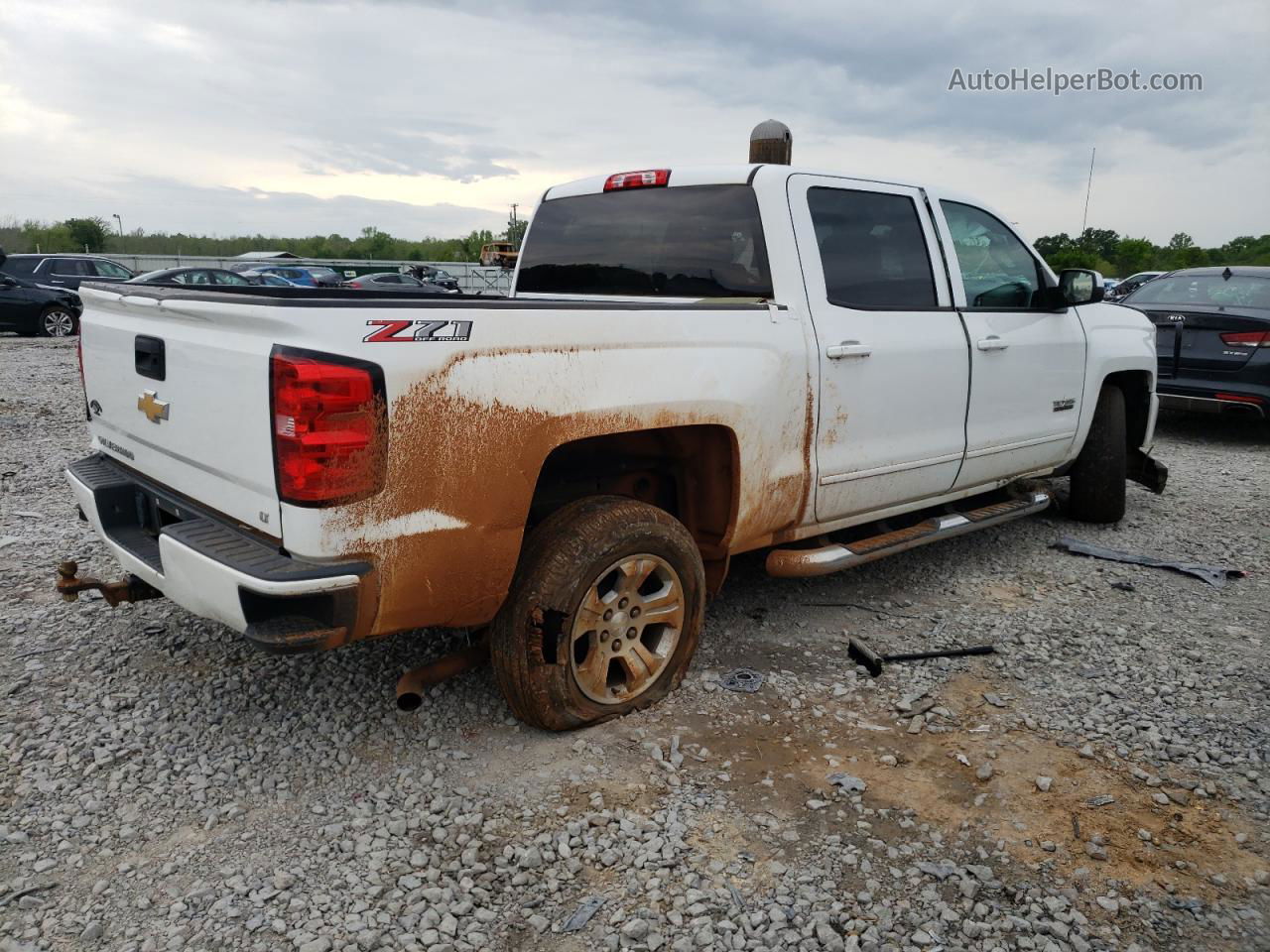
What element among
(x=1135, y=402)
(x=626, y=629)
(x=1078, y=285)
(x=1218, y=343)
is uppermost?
(x=1078, y=285)

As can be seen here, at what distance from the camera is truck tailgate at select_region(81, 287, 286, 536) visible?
2.53 meters

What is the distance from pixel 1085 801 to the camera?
A: 286cm

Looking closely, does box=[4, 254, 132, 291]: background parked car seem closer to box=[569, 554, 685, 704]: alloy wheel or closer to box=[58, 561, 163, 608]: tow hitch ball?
box=[58, 561, 163, 608]: tow hitch ball

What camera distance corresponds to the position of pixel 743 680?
3643 mm

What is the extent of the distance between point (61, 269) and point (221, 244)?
5617cm

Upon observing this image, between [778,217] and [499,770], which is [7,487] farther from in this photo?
[778,217]

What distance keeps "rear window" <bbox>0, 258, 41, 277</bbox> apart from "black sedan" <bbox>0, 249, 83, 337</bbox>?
56 centimetres

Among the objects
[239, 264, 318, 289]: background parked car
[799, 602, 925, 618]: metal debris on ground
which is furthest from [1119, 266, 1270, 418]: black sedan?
[239, 264, 318, 289]: background parked car

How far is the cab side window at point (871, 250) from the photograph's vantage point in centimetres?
383

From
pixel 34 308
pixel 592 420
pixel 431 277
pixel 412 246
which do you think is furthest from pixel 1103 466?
pixel 412 246

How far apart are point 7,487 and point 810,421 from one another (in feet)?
18.2

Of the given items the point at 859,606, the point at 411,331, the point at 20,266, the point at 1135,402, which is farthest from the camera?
the point at 20,266

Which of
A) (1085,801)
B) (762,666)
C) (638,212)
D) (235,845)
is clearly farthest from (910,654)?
(235,845)

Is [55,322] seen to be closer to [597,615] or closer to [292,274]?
[292,274]
